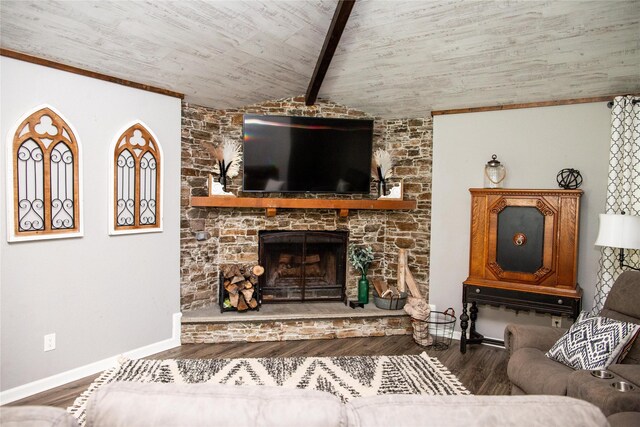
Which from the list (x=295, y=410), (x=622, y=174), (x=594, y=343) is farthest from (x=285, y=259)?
(x=295, y=410)

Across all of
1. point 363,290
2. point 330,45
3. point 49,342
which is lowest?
point 49,342

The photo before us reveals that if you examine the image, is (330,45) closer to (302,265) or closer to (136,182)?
(136,182)

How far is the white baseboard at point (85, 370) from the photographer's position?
3082 mm

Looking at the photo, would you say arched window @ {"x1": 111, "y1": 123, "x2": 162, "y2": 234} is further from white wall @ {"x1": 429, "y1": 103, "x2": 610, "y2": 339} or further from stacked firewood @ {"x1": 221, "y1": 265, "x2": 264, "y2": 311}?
white wall @ {"x1": 429, "y1": 103, "x2": 610, "y2": 339}

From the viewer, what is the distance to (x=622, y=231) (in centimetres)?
324

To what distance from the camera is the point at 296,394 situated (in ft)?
3.85

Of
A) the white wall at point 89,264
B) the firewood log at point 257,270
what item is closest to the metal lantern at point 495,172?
the firewood log at point 257,270

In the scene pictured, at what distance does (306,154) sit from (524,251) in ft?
7.89

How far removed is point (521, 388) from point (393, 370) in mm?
1208

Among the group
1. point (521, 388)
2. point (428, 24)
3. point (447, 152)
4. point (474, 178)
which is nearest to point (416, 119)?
point (447, 152)

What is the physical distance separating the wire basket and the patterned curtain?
142cm

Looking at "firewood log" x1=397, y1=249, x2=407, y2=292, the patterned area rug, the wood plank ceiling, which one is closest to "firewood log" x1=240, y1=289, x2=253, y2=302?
the patterned area rug

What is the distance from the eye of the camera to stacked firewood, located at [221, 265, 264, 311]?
449 centimetres

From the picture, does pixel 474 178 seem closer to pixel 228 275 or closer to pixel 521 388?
pixel 521 388
